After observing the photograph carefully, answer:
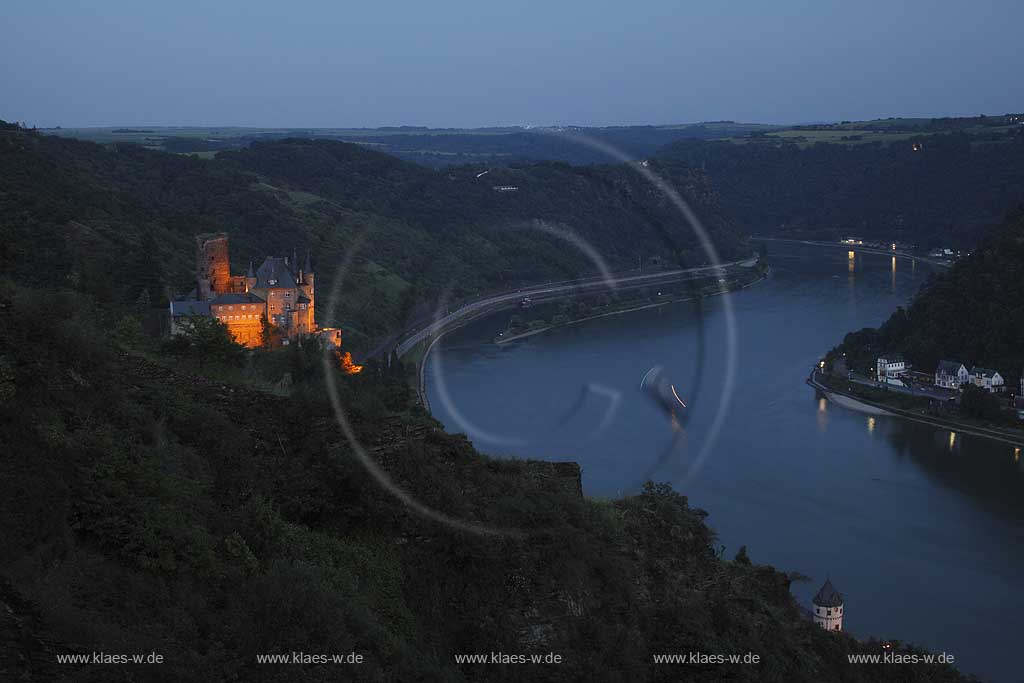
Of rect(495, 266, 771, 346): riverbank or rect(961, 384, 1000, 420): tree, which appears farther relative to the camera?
rect(495, 266, 771, 346): riverbank

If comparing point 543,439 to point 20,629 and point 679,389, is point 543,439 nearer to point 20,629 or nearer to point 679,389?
point 679,389

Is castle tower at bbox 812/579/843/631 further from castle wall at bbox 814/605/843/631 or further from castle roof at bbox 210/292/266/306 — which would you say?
castle roof at bbox 210/292/266/306

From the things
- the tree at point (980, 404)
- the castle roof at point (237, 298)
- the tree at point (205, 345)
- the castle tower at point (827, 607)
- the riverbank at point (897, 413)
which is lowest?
the riverbank at point (897, 413)

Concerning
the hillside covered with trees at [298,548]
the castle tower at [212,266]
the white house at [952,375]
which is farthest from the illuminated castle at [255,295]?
the white house at [952,375]

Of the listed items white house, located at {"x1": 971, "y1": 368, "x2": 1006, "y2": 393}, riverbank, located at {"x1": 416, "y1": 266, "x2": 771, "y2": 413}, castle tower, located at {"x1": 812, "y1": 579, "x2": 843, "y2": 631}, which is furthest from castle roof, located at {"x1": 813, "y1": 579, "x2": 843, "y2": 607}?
white house, located at {"x1": 971, "y1": 368, "x2": 1006, "y2": 393}

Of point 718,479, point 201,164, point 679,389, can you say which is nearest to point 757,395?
point 679,389

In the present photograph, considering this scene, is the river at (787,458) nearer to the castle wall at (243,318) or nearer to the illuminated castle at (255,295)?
the illuminated castle at (255,295)
